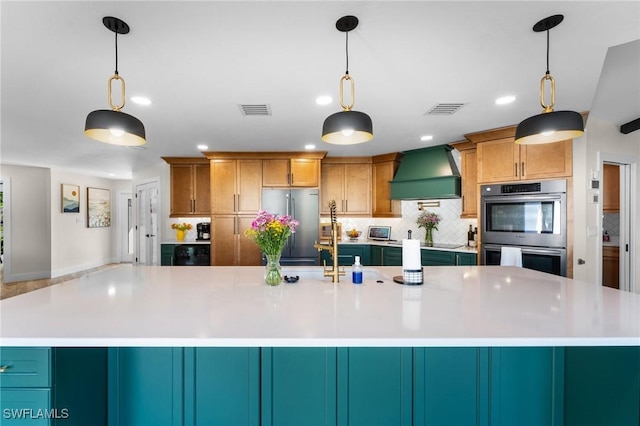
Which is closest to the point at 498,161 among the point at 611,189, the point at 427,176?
the point at 427,176

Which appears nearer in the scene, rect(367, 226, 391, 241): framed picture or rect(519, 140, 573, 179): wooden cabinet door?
rect(519, 140, 573, 179): wooden cabinet door

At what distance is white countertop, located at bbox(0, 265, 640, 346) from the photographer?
39.2 inches

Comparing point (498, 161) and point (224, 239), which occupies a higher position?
point (498, 161)

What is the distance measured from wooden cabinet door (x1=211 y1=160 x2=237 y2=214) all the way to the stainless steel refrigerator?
54cm

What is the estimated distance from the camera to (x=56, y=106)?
2748 millimetres

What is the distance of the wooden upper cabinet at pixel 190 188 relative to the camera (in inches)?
211

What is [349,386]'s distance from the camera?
4.47ft

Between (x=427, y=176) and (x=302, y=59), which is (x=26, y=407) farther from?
(x=427, y=176)

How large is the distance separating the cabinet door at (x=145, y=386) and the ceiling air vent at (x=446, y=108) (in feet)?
9.22

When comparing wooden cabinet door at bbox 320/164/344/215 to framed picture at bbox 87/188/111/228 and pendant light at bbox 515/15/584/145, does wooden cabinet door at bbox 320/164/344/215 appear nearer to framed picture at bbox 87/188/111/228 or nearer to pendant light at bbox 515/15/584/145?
pendant light at bbox 515/15/584/145

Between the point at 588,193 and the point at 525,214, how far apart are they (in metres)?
0.58

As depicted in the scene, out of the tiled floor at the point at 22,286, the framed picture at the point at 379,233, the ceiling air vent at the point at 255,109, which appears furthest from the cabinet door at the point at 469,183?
the tiled floor at the point at 22,286

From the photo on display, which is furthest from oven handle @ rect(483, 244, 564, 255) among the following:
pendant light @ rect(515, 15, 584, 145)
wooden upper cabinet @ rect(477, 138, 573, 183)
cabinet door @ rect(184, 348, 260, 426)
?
cabinet door @ rect(184, 348, 260, 426)

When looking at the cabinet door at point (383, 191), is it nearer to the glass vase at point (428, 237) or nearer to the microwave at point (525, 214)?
the glass vase at point (428, 237)
